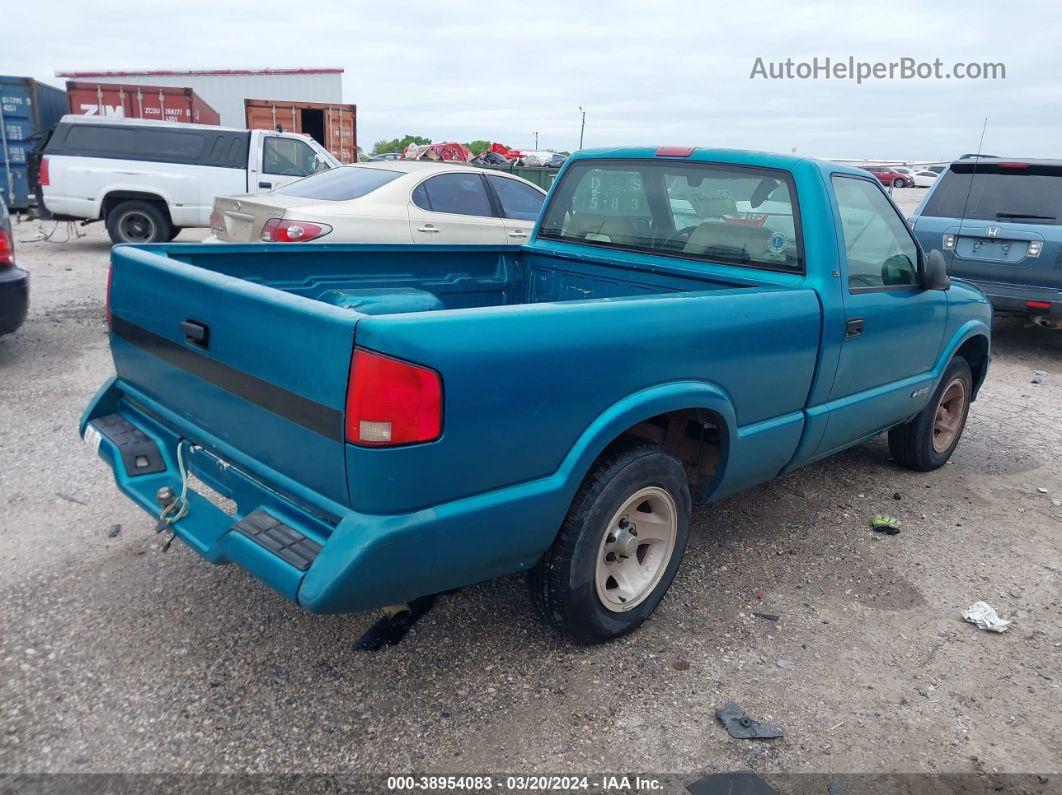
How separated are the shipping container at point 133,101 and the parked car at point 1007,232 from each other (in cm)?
1617

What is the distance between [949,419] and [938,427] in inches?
5.0

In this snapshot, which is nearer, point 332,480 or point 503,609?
point 332,480

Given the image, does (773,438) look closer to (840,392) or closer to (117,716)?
(840,392)

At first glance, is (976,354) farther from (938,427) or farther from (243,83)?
(243,83)

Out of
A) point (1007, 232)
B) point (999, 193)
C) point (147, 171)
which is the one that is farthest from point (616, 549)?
point (147, 171)

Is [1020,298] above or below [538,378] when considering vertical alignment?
below

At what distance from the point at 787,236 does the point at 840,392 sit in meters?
0.77

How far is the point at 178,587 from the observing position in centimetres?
323

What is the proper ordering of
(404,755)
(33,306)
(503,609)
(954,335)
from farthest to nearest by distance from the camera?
(33,306)
(954,335)
(503,609)
(404,755)

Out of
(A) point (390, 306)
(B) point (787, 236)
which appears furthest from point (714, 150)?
(A) point (390, 306)

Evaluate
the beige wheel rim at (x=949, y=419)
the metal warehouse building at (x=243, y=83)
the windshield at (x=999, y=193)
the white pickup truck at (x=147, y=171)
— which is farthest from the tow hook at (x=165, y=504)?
the metal warehouse building at (x=243, y=83)

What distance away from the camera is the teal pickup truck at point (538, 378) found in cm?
216

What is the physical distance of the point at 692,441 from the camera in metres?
3.45

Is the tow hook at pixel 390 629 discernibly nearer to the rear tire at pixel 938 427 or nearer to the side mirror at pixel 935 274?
the side mirror at pixel 935 274
